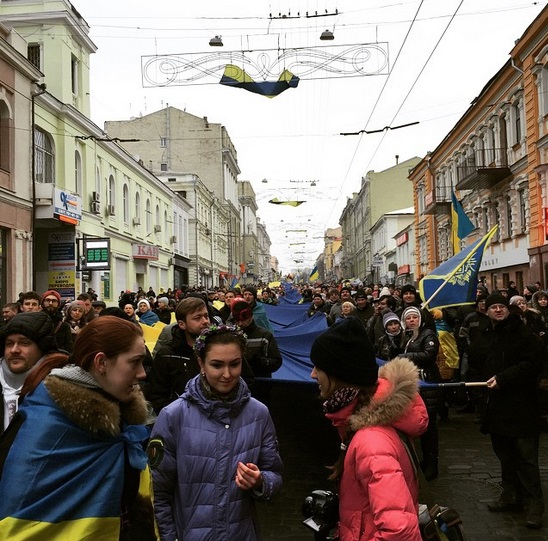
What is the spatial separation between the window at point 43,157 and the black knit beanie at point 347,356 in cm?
2222

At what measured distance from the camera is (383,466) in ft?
7.54

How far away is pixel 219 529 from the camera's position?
9.12ft

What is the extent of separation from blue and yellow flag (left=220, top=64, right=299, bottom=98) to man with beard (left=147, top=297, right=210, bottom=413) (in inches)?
315

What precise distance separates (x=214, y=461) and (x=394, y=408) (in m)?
0.89

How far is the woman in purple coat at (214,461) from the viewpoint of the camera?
2787mm

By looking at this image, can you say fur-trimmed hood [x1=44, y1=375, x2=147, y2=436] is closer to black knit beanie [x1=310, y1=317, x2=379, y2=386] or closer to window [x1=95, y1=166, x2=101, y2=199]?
black knit beanie [x1=310, y1=317, x2=379, y2=386]

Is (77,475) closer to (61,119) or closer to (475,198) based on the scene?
(61,119)

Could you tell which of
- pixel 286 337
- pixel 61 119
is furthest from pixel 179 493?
pixel 61 119

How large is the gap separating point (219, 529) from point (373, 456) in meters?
0.90

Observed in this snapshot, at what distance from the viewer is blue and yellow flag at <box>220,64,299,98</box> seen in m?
11.9

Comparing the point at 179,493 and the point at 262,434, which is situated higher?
the point at 262,434

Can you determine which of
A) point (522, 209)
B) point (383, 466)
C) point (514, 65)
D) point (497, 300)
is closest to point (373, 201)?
point (522, 209)

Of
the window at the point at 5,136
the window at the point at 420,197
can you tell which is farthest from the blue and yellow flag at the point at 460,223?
the window at the point at 420,197

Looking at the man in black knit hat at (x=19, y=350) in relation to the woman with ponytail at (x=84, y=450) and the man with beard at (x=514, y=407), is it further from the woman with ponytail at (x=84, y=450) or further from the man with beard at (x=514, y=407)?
the man with beard at (x=514, y=407)
